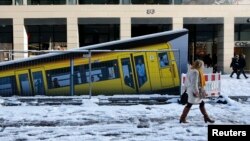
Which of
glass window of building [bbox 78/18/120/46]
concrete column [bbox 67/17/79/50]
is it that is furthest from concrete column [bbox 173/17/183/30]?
concrete column [bbox 67/17/79/50]

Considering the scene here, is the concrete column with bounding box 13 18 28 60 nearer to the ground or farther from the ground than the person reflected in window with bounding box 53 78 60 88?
farther from the ground

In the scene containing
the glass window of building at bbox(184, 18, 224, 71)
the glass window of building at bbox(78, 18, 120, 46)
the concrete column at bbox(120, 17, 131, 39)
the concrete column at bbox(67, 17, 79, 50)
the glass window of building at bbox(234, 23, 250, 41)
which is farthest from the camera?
the glass window of building at bbox(234, 23, 250, 41)

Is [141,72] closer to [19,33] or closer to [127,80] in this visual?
[127,80]

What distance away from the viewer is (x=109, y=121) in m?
9.96

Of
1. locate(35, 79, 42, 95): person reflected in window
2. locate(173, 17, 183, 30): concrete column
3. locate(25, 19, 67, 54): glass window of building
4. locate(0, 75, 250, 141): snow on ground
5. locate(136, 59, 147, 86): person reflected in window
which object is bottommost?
locate(0, 75, 250, 141): snow on ground

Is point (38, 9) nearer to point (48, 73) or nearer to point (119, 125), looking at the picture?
point (48, 73)

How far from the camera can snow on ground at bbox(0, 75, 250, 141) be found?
27.0 ft

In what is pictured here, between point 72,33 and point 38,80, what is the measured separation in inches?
731

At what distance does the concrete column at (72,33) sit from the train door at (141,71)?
18.9 metres

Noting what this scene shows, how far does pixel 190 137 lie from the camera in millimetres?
8023

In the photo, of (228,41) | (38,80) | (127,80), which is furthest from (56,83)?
(228,41)

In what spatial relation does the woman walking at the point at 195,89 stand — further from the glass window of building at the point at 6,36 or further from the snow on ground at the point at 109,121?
the glass window of building at the point at 6,36

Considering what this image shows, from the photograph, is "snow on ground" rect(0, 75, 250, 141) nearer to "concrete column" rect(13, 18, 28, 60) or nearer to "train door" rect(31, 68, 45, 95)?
"train door" rect(31, 68, 45, 95)

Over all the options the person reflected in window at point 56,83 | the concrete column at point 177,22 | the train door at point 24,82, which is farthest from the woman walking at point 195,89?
the concrete column at point 177,22
